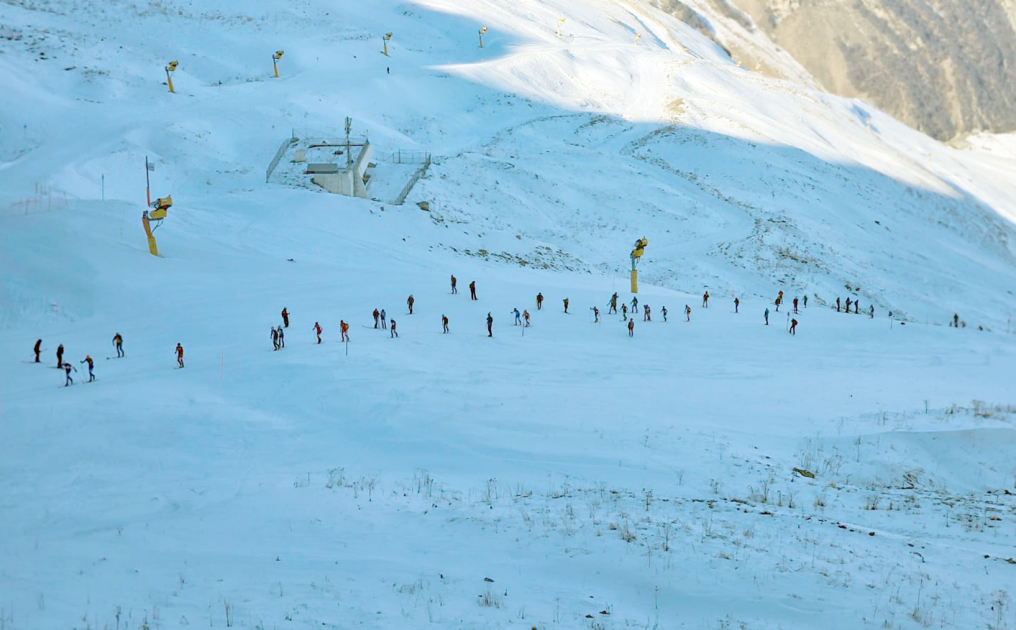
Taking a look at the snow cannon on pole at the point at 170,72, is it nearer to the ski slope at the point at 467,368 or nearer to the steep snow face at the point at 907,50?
the ski slope at the point at 467,368

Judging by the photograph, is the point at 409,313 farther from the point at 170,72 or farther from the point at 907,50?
the point at 907,50

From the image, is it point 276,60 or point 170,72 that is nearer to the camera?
point 170,72

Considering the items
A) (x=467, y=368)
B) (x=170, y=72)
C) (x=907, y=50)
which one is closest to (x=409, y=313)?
(x=467, y=368)

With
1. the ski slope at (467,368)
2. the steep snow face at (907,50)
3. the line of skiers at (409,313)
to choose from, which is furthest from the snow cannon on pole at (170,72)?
the steep snow face at (907,50)

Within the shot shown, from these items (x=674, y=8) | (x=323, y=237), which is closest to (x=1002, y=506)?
(x=323, y=237)

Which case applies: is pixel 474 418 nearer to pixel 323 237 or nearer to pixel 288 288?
pixel 288 288

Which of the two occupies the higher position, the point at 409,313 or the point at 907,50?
the point at 907,50
